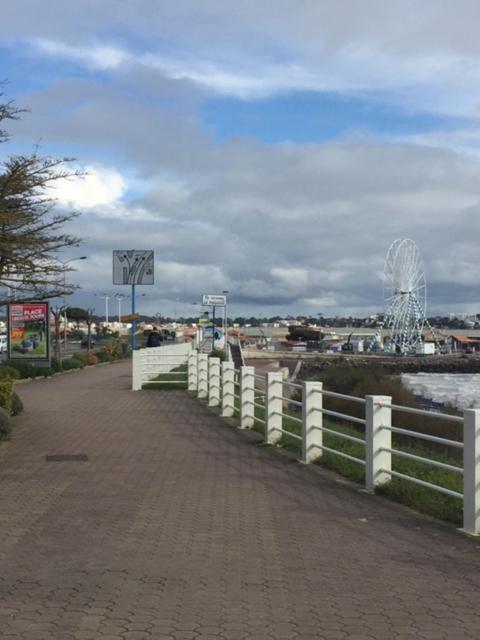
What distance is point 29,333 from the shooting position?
3391 cm

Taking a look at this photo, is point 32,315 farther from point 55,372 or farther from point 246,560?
point 246,560

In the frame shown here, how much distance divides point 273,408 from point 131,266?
738 inches

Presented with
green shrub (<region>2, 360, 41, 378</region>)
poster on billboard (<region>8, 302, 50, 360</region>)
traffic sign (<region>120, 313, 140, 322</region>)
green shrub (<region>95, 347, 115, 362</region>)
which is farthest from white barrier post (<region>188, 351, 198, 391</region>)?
green shrub (<region>95, 347, 115, 362</region>)

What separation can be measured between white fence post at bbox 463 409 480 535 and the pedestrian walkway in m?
0.20

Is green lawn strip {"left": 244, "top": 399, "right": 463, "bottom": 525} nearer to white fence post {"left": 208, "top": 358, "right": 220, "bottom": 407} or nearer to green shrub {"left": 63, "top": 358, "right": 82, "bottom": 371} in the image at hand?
white fence post {"left": 208, "top": 358, "right": 220, "bottom": 407}

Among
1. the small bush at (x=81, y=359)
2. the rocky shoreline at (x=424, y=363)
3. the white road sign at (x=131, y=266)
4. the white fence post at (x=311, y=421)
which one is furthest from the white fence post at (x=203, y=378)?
the rocky shoreline at (x=424, y=363)

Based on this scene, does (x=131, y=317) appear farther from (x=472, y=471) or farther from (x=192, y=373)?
(x=472, y=471)

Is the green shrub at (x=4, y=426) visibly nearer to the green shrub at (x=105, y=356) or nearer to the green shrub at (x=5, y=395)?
the green shrub at (x=5, y=395)

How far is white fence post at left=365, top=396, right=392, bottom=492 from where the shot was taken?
9820 mm

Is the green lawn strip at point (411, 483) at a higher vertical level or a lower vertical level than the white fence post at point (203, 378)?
lower

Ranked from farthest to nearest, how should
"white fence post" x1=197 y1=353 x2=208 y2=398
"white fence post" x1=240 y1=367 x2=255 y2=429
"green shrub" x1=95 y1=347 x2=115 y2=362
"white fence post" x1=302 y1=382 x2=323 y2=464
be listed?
1. "green shrub" x1=95 y1=347 x2=115 y2=362
2. "white fence post" x1=197 y1=353 x2=208 y2=398
3. "white fence post" x1=240 y1=367 x2=255 y2=429
4. "white fence post" x1=302 y1=382 x2=323 y2=464

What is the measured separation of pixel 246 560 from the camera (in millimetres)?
6883

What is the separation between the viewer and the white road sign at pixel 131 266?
32.2m

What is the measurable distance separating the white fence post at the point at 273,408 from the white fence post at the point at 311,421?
1.97 m
